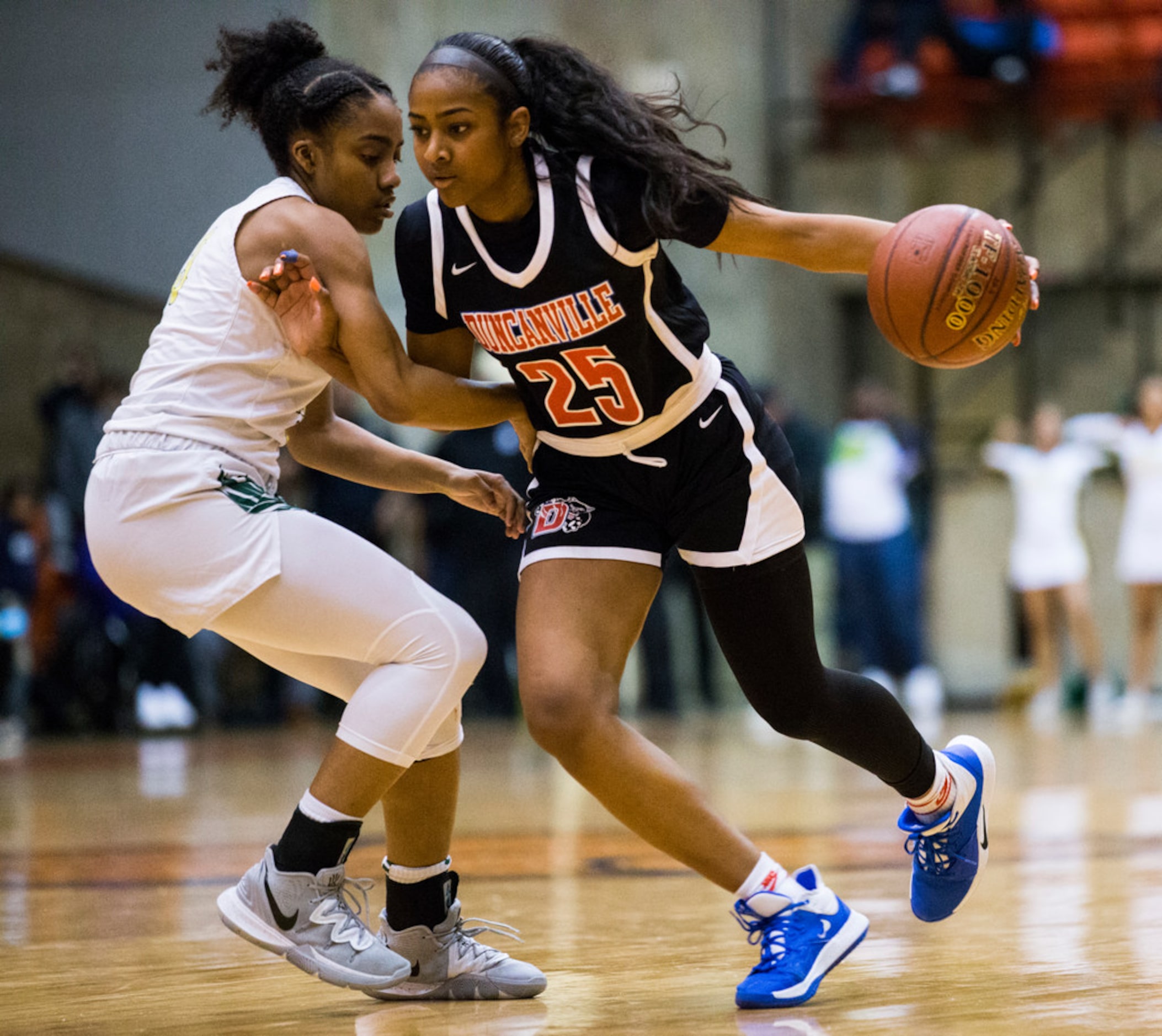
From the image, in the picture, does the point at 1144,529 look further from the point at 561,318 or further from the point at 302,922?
the point at 302,922

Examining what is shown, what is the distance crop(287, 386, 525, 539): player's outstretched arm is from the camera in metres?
2.83

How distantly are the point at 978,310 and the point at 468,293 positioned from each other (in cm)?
84

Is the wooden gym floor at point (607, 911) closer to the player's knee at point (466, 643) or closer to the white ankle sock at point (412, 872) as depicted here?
the white ankle sock at point (412, 872)

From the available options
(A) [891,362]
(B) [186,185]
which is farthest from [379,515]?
(A) [891,362]

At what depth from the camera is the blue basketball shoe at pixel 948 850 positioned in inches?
113

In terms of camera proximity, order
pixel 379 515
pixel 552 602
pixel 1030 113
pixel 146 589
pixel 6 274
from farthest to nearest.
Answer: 1. pixel 1030 113
2. pixel 6 274
3. pixel 379 515
4. pixel 552 602
5. pixel 146 589

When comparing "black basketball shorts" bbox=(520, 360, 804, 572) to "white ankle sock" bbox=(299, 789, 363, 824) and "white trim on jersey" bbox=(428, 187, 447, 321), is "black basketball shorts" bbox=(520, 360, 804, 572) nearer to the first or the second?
"white trim on jersey" bbox=(428, 187, 447, 321)

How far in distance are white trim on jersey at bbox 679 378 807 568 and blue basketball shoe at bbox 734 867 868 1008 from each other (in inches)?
21.6

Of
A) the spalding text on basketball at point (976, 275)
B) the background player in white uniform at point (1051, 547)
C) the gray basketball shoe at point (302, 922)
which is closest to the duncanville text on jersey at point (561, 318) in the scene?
the spalding text on basketball at point (976, 275)

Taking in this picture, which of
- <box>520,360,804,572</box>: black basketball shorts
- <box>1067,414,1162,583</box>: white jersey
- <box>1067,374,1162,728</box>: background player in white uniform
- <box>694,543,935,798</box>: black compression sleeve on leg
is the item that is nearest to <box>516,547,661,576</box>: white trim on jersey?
<box>520,360,804,572</box>: black basketball shorts

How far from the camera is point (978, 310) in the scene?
2.56 m

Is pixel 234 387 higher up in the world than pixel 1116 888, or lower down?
higher up

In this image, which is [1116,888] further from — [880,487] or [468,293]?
[880,487]

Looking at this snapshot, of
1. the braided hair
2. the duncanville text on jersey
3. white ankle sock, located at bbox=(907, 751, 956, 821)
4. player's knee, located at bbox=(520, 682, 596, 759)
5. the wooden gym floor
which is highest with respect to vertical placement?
the braided hair
